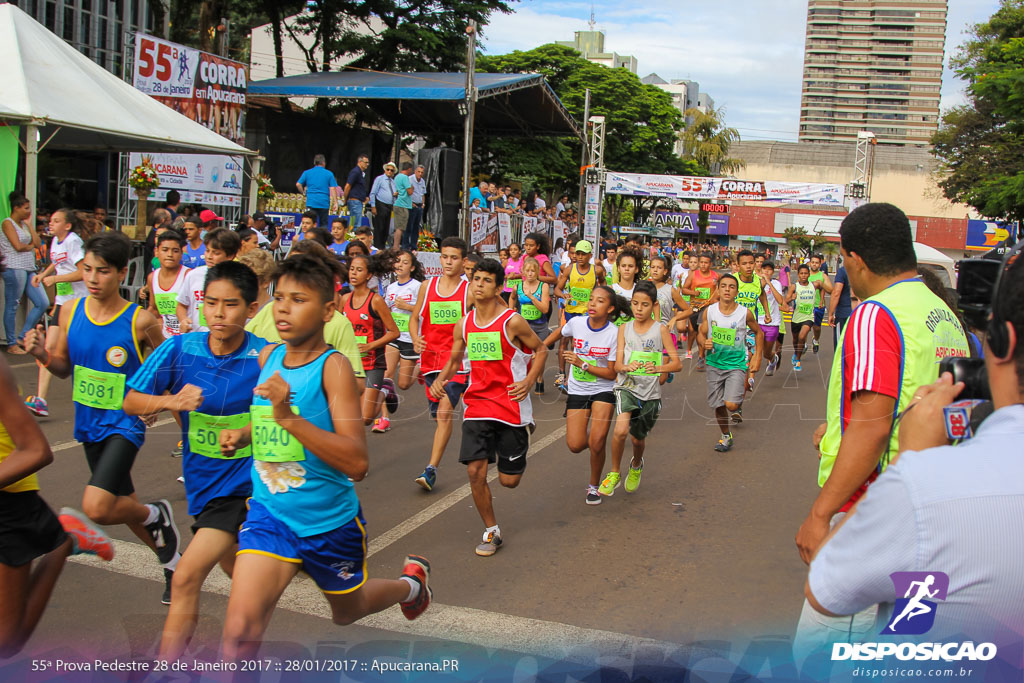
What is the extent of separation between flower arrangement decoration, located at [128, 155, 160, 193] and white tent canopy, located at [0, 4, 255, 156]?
31 cm

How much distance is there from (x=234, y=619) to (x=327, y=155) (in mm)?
22158

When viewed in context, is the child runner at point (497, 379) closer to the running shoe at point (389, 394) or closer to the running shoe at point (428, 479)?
Result: the running shoe at point (428, 479)

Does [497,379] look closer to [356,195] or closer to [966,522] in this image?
[966,522]

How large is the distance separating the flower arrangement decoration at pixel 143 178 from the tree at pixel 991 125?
22493 mm

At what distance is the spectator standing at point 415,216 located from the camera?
17.2 m

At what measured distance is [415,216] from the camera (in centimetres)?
1739

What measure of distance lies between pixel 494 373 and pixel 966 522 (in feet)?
13.5

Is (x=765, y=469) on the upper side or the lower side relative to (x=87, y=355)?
lower

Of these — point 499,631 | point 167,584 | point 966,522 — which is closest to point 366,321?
point 167,584

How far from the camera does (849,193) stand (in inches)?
898

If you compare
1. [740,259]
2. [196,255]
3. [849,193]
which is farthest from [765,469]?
[849,193]

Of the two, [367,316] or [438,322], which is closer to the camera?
[438,322]

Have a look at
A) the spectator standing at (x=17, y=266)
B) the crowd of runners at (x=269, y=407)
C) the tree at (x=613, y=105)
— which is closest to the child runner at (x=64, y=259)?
the spectator standing at (x=17, y=266)

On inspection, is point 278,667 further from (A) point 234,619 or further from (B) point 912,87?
(B) point 912,87
